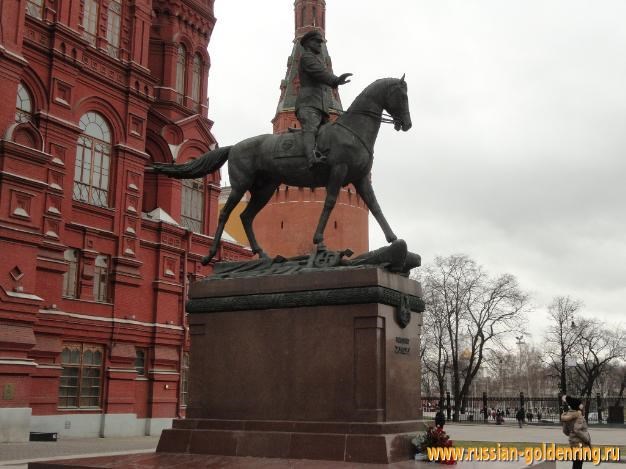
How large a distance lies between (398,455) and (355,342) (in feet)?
4.65

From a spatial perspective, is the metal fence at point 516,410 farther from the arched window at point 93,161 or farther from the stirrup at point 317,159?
the stirrup at point 317,159

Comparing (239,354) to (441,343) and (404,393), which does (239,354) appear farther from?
(441,343)

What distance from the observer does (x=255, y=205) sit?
11406mm

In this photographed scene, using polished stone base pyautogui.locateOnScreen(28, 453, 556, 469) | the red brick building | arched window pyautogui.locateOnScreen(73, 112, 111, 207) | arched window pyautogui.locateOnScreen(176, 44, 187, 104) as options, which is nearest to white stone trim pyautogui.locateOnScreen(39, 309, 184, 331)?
the red brick building

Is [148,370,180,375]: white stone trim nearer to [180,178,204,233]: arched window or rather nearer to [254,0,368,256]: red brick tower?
[180,178,204,233]: arched window

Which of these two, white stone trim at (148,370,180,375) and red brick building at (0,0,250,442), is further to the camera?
white stone trim at (148,370,180,375)

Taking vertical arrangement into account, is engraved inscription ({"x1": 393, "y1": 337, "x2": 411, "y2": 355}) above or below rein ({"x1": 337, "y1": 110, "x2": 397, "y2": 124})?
below

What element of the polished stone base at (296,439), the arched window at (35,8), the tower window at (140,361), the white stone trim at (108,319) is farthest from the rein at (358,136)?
the tower window at (140,361)

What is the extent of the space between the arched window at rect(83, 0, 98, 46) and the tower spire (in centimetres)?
3095

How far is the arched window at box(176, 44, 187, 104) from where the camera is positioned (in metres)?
38.4

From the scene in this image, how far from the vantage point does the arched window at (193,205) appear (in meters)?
37.2

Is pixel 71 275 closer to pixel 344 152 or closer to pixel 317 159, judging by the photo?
pixel 317 159

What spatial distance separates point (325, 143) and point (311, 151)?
9.3 inches

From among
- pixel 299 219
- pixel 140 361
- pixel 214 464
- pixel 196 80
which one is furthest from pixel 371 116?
pixel 299 219
